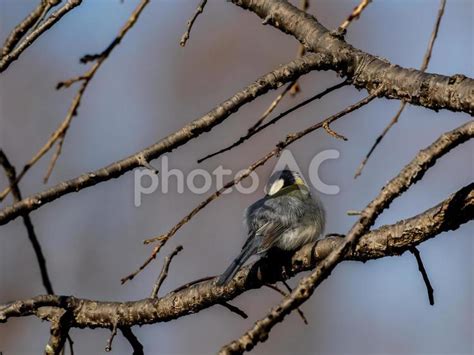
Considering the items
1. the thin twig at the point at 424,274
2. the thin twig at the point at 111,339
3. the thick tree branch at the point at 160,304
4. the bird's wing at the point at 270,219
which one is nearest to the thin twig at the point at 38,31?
the thick tree branch at the point at 160,304

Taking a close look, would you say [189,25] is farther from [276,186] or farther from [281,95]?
[276,186]

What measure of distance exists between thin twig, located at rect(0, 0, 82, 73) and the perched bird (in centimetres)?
122

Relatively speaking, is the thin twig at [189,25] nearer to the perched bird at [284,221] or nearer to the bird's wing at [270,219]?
the perched bird at [284,221]

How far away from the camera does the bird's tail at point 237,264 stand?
8.62 feet

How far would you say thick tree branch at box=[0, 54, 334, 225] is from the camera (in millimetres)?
2252

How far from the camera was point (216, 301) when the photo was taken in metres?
2.62

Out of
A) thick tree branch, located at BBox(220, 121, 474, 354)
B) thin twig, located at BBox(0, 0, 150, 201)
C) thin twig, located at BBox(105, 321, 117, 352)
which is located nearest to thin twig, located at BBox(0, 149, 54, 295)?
thin twig, located at BBox(0, 0, 150, 201)

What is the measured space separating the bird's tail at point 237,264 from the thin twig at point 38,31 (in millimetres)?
1018

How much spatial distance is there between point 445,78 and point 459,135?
39cm

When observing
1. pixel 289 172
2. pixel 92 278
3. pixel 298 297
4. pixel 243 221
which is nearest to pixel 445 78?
pixel 298 297

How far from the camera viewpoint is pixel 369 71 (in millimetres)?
2398

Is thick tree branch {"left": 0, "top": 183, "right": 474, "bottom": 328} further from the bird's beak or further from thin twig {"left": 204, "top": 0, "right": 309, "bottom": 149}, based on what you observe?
the bird's beak

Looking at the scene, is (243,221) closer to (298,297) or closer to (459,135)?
(459,135)

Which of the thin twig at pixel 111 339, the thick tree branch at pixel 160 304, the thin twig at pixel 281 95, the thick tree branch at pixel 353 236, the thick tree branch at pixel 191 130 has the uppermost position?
the thin twig at pixel 281 95
